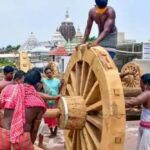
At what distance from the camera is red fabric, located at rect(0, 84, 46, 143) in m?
4.64

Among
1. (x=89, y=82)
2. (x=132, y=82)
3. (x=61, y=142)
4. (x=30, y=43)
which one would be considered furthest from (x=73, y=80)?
(x=30, y=43)

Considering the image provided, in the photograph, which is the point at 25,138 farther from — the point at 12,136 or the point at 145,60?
the point at 145,60

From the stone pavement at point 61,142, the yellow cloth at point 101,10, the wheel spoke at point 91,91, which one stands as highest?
the yellow cloth at point 101,10

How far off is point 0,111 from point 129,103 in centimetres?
172

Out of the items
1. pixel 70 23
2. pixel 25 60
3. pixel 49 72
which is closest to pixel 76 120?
pixel 49 72

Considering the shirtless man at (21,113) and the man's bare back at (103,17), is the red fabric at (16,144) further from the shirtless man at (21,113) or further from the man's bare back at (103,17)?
the man's bare back at (103,17)

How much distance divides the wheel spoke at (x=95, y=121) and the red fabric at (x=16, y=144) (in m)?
0.65

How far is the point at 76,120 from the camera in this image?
16.0ft

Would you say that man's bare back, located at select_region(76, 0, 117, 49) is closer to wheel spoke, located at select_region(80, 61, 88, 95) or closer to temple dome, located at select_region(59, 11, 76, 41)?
wheel spoke, located at select_region(80, 61, 88, 95)

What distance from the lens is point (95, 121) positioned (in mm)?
4672

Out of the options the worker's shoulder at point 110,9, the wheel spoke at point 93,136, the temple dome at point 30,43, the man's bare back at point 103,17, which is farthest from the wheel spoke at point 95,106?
the temple dome at point 30,43

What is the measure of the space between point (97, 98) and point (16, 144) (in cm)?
96

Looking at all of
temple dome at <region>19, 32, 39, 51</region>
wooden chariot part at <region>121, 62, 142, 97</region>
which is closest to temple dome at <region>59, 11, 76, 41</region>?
temple dome at <region>19, 32, 39, 51</region>

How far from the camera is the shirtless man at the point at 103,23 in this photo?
520 cm
